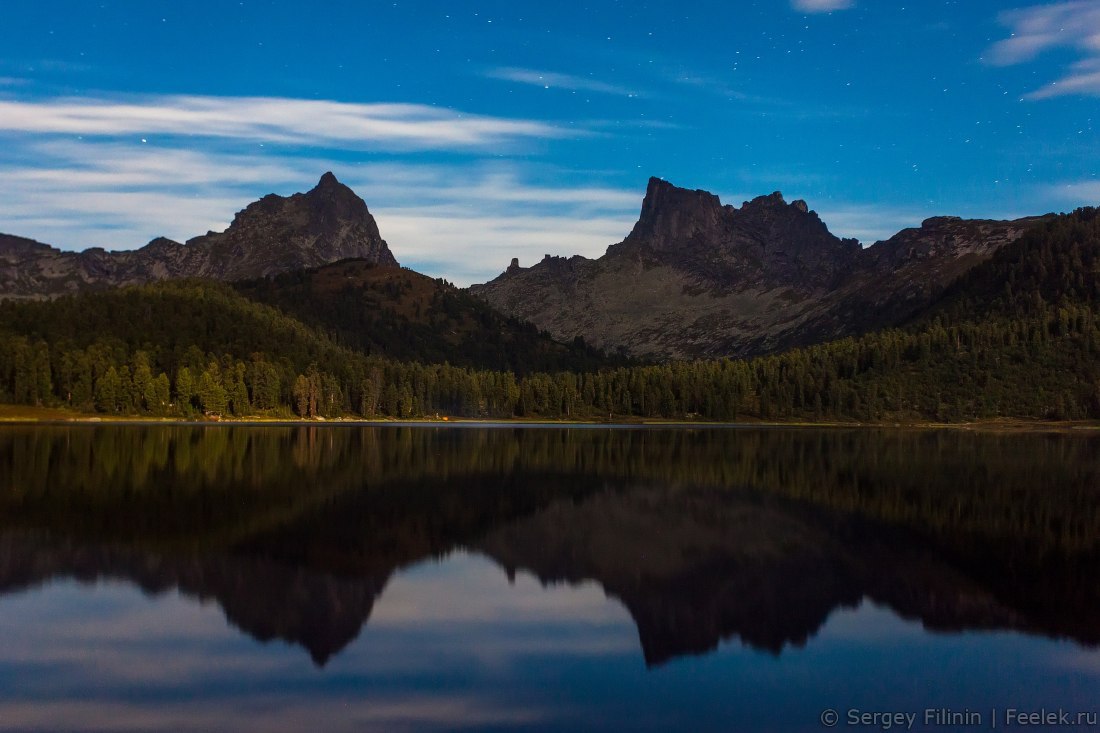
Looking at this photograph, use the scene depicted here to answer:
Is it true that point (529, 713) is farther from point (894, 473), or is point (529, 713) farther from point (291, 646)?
point (894, 473)

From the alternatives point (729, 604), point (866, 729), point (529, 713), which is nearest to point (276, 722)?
point (529, 713)

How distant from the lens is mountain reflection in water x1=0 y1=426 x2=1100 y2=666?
32.7 m

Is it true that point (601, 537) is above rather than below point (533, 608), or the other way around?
below

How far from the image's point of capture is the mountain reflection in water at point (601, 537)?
3269 cm

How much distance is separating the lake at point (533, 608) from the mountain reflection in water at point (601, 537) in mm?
252

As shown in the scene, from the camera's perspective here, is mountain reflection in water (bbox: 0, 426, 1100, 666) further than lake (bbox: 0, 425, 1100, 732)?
Yes

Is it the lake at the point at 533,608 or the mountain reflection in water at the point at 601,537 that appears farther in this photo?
the mountain reflection in water at the point at 601,537

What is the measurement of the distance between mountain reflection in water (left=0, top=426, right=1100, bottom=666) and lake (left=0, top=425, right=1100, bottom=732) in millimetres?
252

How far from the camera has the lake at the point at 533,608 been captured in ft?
73.9

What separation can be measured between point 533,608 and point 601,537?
17.0m

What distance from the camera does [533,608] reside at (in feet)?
111

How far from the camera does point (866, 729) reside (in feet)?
69.8

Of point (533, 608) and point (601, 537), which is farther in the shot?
point (601, 537)

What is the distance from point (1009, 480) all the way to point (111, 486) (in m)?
73.4
